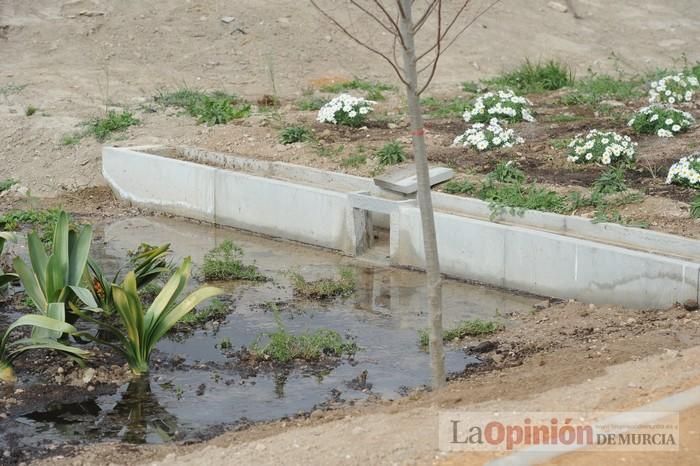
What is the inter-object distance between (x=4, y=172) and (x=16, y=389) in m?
6.90

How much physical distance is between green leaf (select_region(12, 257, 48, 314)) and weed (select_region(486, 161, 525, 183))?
15.4ft

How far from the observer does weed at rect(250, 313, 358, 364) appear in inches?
317

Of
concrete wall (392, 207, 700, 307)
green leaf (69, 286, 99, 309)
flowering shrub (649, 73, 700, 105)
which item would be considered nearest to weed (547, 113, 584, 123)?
flowering shrub (649, 73, 700, 105)

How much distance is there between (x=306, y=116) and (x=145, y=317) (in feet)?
22.0

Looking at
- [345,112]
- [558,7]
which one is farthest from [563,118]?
[558,7]

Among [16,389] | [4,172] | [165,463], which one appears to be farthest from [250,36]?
[165,463]

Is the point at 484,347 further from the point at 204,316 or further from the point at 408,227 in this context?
the point at 408,227

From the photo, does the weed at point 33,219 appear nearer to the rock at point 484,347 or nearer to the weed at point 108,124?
the weed at point 108,124

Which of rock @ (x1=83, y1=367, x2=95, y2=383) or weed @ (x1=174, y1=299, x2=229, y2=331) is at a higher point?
rock @ (x1=83, y1=367, x2=95, y2=383)

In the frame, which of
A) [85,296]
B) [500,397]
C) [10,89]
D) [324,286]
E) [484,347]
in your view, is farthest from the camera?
[10,89]

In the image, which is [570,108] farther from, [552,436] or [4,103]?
[552,436]

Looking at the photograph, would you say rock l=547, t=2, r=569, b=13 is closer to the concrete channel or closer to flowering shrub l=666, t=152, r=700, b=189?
the concrete channel

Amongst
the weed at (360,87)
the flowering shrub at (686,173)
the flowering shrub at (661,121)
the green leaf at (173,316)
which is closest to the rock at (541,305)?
the flowering shrub at (686,173)

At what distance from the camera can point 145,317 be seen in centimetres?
770
